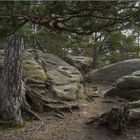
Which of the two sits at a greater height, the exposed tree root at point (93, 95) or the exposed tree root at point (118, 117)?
the exposed tree root at point (118, 117)

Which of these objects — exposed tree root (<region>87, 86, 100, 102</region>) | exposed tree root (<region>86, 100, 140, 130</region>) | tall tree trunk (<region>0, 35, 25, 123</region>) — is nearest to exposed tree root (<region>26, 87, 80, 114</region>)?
tall tree trunk (<region>0, 35, 25, 123</region>)

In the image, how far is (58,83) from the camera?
11016 millimetres

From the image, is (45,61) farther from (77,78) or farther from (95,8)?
(95,8)

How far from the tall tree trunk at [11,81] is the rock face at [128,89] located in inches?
184

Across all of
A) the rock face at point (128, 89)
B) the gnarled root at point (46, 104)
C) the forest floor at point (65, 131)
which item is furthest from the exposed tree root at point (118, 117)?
the rock face at point (128, 89)

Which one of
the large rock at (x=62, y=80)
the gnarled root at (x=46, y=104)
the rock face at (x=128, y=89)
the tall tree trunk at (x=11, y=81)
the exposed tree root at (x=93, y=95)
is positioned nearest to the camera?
the tall tree trunk at (x=11, y=81)

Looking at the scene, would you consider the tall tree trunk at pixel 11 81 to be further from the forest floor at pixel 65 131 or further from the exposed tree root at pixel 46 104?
the exposed tree root at pixel 46 104

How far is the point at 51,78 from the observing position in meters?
11.2

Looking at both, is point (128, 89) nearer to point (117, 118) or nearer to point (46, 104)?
point (46, 104)

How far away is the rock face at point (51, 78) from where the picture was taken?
412 inches

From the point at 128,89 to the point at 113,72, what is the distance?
13.5 feet

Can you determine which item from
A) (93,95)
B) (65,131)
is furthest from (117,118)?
(93,95)

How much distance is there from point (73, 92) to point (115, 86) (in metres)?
1.76

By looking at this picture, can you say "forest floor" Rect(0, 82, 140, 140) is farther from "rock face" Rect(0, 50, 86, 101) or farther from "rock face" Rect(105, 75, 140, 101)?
"rock face" Rect(105, 75, 140, 101)
